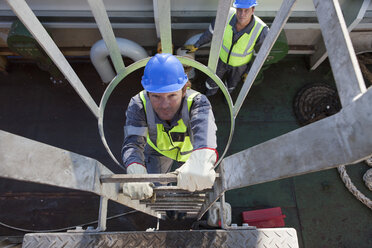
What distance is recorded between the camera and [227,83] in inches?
173

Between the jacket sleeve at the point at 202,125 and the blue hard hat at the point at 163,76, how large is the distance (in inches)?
10.2

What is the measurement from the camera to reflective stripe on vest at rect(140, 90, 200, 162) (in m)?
2.53

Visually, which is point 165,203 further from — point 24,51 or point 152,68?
point 24,51

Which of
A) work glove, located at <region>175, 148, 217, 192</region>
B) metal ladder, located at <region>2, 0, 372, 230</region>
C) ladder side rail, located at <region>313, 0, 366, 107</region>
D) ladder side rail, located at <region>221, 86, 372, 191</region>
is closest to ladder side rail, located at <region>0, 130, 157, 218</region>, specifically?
metal ladder, located at <region>2, 0, 372, 230</region>

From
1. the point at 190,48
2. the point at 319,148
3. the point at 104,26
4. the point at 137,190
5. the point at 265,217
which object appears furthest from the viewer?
the point at 190,48

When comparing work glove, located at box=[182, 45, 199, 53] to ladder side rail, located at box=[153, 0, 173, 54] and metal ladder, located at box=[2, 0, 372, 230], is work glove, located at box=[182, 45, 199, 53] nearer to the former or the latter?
ladder side rail, located at box=[153, 0, 173, 54]

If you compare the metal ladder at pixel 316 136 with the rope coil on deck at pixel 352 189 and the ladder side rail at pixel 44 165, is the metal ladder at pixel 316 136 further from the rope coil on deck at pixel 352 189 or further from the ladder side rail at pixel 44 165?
the rope coil on deck at pixel 352 189

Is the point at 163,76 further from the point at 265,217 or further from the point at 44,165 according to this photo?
the point at 265,217

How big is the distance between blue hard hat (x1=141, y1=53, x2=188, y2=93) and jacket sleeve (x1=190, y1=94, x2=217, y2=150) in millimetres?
260

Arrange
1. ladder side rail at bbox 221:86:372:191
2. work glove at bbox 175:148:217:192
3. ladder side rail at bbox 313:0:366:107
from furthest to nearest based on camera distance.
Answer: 1. work glove at bbox 175:148:217:192
2. ladder side rail at bbox 313:0:366:107
3. ladder side rail at bbox 221:86:372:191

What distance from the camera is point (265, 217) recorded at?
381 centimetres

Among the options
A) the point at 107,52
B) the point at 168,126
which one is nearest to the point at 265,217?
the point at 168,126

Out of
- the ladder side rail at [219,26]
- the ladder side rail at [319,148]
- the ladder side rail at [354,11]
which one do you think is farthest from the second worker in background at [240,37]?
the ladder side rail at [319,148]

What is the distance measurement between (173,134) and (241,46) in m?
1.74
